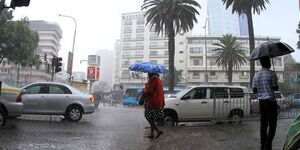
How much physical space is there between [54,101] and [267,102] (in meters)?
8.58

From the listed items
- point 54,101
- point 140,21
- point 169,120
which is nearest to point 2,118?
point 54,101

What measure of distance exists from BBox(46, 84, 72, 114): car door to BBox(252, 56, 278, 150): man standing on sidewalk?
321 inches

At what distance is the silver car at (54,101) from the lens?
11.5 m

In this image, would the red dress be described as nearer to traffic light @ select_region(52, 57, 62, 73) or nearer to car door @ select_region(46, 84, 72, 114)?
car door @ select_region(46, 84, 72, 114)

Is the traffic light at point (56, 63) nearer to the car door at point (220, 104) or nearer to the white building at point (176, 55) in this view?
the car door at point (220, 104)

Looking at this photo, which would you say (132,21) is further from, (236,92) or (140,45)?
(236,92)

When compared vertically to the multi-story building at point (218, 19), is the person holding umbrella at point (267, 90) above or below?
below

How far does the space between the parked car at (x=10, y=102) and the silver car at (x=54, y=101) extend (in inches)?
81.3

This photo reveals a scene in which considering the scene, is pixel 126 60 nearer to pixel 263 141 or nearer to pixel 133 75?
pixel 133 75

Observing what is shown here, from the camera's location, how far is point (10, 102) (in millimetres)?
9297

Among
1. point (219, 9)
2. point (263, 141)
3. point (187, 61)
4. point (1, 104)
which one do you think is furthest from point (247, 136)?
point (219, 9)

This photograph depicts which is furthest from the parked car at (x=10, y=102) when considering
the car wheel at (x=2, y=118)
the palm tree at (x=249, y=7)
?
the palm tree at (x=249, y=7)

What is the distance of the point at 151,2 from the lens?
110 feet

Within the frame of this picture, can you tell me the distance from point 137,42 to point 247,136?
90012 millimetres
